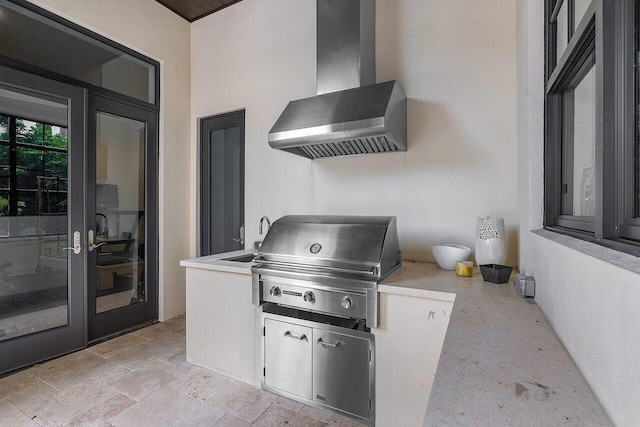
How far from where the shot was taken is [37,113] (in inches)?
94.4

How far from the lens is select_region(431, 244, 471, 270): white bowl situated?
6.56ft

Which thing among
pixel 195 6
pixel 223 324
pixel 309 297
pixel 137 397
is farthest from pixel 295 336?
pixel 195 6

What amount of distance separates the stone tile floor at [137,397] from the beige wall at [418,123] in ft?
4.54

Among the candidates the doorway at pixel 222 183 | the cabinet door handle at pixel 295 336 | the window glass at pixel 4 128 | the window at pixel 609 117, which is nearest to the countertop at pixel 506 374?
the window at pixel 609 117

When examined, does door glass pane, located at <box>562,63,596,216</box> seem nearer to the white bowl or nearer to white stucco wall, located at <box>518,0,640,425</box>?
white stucco wall, located at <box>518,0,640,425</box>

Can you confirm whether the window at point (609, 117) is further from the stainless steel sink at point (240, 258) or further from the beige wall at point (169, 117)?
the beige wall at point (169, 117)

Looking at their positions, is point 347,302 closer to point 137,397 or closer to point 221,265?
point 221,265

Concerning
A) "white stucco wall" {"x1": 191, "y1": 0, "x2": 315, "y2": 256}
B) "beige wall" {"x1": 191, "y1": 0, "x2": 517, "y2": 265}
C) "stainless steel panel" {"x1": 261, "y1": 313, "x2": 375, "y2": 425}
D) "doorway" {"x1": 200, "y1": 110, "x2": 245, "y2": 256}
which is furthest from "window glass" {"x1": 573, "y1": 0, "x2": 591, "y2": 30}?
"doorway" {"x1": 200, "y1": 110, "x2": 245, "y2": 256}

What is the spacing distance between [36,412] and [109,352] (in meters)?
0.77

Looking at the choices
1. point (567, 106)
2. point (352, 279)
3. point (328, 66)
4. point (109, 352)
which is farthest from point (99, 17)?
point (567, 106)

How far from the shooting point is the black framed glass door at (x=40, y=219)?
225cm

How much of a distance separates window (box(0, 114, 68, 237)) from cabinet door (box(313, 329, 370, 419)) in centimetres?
245

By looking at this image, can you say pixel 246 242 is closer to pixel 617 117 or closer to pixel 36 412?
A: pixel 36 412

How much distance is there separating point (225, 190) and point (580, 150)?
3.13 m
